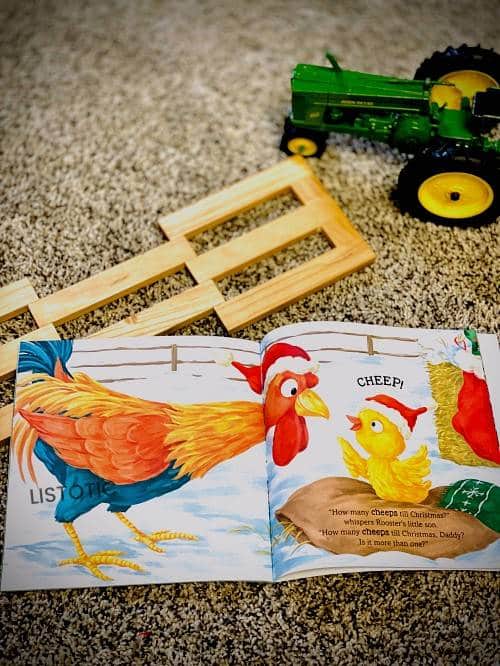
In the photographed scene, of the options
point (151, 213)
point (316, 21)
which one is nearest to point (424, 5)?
point (316, 21)

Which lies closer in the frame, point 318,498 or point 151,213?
point 318,498

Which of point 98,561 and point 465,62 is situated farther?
point 465,62

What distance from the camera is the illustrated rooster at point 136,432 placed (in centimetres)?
85

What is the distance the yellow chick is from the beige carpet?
0.09 metres

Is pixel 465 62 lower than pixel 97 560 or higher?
higher

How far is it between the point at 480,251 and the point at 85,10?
753mm

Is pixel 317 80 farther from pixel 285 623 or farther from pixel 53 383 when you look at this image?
pixel 285 623

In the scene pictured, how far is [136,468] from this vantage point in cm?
86

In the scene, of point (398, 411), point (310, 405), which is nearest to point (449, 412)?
point (398, 411)

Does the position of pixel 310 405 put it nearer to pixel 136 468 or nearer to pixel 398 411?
pixel 398 411

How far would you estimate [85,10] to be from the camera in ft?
4.13

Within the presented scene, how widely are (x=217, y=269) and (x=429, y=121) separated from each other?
0.34 metres

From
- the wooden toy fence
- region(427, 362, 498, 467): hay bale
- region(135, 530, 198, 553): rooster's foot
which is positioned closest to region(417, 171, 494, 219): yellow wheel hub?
the wooden toy fence

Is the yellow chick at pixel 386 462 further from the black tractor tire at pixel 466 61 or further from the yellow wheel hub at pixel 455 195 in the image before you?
the black tractor tire at pixel 466 61
